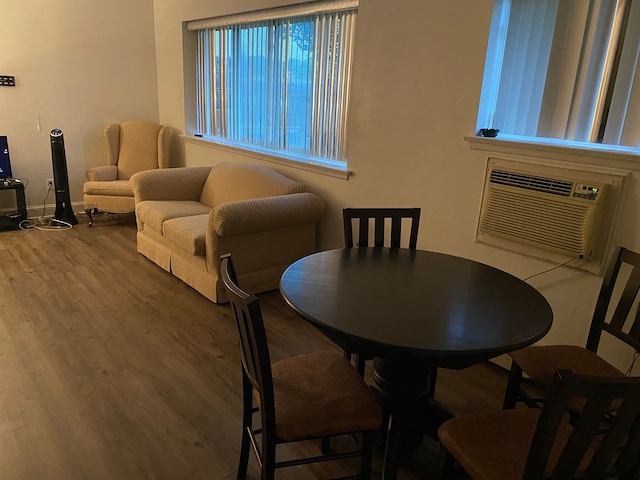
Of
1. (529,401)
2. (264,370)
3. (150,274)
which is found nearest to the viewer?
(264,370)

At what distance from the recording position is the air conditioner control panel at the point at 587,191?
2.16 meters

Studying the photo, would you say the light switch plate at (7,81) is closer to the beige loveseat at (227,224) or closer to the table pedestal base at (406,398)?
the beige loveseat at (227,224)

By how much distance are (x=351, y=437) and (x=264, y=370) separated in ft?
2.93

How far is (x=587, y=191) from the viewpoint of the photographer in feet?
7.18

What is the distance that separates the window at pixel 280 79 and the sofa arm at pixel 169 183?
579 millimetres

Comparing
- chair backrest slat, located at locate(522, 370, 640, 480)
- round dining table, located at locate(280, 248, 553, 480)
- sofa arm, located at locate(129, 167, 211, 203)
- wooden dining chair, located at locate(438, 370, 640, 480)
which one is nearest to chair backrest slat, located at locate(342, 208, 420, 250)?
round dining table, located at locate(280, 248, 553, 480)

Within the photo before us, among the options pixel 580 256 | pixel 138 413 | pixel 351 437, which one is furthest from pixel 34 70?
pixel 580 256

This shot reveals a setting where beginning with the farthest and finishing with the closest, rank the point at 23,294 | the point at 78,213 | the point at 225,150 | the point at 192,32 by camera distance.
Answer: the point at 78,213 < the point at 192,32 < the point at 225,150 < the point at 23,294

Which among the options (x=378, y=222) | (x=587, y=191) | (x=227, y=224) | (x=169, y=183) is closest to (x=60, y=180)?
(x=169, y=183)

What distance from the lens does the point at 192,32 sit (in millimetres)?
5145

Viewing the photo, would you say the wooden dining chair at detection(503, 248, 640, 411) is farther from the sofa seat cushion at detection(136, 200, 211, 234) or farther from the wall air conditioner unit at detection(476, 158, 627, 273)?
the sofa seat cushion at detection(136, 200, 211, 234)

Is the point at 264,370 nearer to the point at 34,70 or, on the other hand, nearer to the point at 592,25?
the point at 592,25

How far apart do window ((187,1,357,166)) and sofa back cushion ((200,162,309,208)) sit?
356 mm

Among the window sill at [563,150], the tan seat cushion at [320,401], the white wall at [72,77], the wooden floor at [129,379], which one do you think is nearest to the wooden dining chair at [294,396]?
the tan seat cushion at [320,401]
